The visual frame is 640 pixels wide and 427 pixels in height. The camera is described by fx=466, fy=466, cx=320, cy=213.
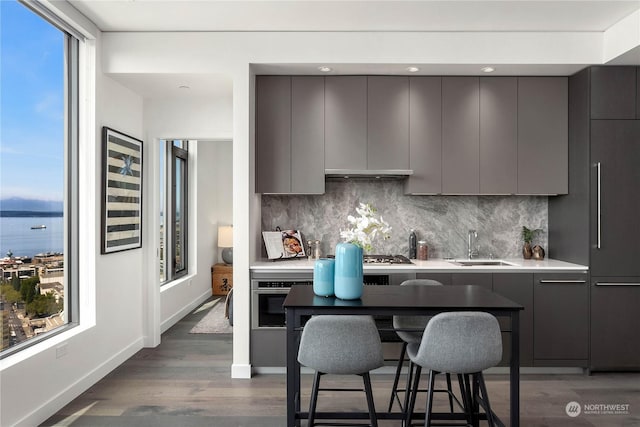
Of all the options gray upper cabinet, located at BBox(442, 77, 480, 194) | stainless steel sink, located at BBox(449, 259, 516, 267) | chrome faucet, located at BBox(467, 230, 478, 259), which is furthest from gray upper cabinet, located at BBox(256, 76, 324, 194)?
chrome faucet, located at BBox(467, 230, 478, 259)

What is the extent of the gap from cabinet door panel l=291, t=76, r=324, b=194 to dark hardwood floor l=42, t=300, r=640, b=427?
169 centimetres

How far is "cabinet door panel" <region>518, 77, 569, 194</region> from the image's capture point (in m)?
4.20

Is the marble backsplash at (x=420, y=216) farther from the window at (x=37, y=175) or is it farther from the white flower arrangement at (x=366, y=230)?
the white flower arrangement at (x=366, y=230)

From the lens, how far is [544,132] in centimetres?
420

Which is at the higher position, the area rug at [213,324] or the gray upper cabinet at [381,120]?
the gray upper cabinet at [381,120]

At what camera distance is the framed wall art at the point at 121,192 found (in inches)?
151

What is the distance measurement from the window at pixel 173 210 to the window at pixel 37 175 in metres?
2.22

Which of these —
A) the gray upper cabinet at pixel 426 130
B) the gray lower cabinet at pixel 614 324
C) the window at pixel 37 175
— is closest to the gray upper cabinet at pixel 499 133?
the gray upper cabinet at pixel 426 130

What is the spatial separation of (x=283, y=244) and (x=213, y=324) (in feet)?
5.89

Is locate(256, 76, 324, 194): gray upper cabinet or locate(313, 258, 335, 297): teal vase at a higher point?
locate(256, 76, 324, 194): gray upper cabinet

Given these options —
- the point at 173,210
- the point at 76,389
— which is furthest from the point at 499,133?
the point at 173,210

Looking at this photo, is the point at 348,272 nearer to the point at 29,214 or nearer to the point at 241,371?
the point at 241,371

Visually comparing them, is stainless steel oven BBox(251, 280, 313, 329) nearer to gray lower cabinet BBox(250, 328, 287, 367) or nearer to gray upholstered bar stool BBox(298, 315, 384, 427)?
gray lower cabinet BBox(250, 328, 287, 367)

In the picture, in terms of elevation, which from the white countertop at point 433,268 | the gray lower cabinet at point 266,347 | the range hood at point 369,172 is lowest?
the gray lower cabinet at point 266,347
